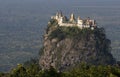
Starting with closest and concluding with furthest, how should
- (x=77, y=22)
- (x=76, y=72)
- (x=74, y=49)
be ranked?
(x=76, y=72)
(x=74, y=49)
(x=77, y=22)

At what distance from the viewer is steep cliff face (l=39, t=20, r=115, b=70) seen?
3745 inches

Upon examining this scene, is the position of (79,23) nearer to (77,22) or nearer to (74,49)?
(77,22)

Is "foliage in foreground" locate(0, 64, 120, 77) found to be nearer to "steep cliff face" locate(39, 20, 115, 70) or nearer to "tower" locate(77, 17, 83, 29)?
"steep cliff face" locate(39, 20, 115, 70)

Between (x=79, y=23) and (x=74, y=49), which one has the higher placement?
(x=79, y=23)

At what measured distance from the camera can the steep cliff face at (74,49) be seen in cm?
9511

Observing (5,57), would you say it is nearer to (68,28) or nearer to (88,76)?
(68,28)

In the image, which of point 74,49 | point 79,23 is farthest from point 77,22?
point 74,49

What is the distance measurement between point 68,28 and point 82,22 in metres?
3.34

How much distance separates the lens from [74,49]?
317 ft

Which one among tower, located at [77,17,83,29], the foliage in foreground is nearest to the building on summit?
tower, located at [77,17,83,29]

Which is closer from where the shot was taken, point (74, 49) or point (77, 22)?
point (74, 49)

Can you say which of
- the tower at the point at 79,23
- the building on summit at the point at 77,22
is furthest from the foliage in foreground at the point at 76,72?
the tower at the point at 79,23

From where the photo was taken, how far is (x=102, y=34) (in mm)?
97750

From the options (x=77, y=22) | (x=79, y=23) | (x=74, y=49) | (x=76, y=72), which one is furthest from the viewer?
(x=77, y=22)
